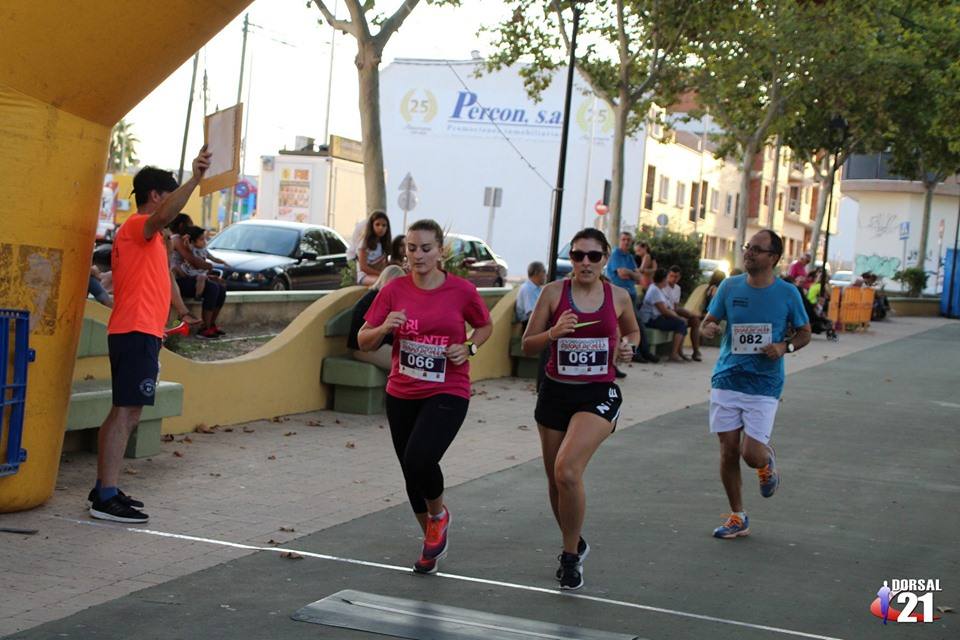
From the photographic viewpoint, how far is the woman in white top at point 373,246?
15.0m

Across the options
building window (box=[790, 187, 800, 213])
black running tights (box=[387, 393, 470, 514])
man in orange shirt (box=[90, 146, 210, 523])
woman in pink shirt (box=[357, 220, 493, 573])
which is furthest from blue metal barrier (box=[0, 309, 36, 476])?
building window (box=[790, 187, 800, 213])

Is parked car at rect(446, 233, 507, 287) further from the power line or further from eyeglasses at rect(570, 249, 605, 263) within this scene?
eyeglasses at rect(570, 249, 605, 263)

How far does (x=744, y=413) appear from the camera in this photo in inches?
329

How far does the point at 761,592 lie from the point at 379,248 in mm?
8940

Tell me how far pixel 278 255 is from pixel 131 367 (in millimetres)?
14701

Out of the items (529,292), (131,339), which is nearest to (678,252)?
(529,292)

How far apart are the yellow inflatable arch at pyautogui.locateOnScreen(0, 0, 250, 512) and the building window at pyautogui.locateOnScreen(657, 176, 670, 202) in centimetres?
5707

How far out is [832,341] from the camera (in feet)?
100

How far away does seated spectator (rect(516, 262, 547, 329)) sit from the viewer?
685 inches

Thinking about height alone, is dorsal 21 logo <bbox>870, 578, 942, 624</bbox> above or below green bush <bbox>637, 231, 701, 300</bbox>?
below

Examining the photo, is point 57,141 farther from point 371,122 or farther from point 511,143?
point 511,143

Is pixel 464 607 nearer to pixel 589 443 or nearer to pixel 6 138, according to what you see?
pixel 589 443

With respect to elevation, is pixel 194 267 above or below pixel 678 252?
below

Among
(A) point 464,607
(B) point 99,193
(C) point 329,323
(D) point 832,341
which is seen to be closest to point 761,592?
(A) point 464,607
